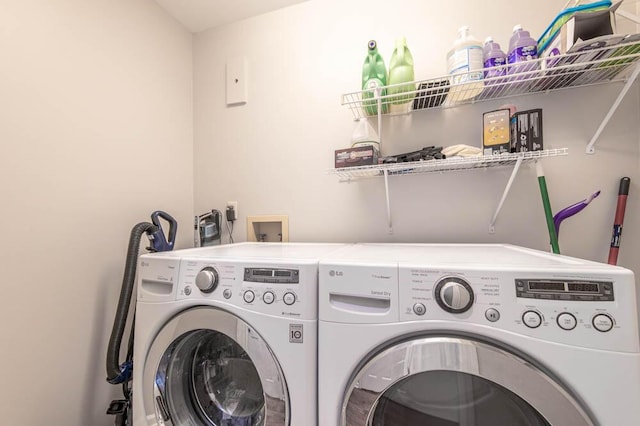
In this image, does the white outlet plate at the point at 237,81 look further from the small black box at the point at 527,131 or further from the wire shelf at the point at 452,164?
the small black box at the point at 527,131

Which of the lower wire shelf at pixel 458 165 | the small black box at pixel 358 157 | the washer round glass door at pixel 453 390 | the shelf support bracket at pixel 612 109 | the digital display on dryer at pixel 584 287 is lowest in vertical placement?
the washer round glass door at pixel 453 390

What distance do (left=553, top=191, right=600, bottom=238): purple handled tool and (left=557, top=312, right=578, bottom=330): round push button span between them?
0.73 metres

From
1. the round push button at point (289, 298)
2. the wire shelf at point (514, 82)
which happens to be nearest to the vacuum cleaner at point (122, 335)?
the round push button at point (289, 298)

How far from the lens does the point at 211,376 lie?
1.07 meters

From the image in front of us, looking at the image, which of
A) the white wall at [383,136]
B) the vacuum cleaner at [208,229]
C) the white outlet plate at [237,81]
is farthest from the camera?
the white outlet plate at [237,81]

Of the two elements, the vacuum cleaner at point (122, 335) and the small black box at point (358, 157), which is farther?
the small black box at point (358, 157)

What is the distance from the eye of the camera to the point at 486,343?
641 millimetres

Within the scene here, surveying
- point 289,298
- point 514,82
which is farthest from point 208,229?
point 514,82

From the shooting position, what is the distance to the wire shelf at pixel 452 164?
3.40ft

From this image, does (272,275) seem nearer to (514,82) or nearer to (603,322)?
(603,322)

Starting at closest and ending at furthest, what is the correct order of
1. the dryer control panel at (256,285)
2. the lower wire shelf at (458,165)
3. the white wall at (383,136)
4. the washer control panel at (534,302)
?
the washer control panel at (534,302) → the dryer control panel at (256,285) → the lower wire shelf at (458,165) → the white wall at (383,136)

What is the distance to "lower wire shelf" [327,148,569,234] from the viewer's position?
41.4 inches

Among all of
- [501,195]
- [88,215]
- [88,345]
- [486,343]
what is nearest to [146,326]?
[88,345]

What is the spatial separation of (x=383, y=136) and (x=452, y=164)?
1.35 ft
